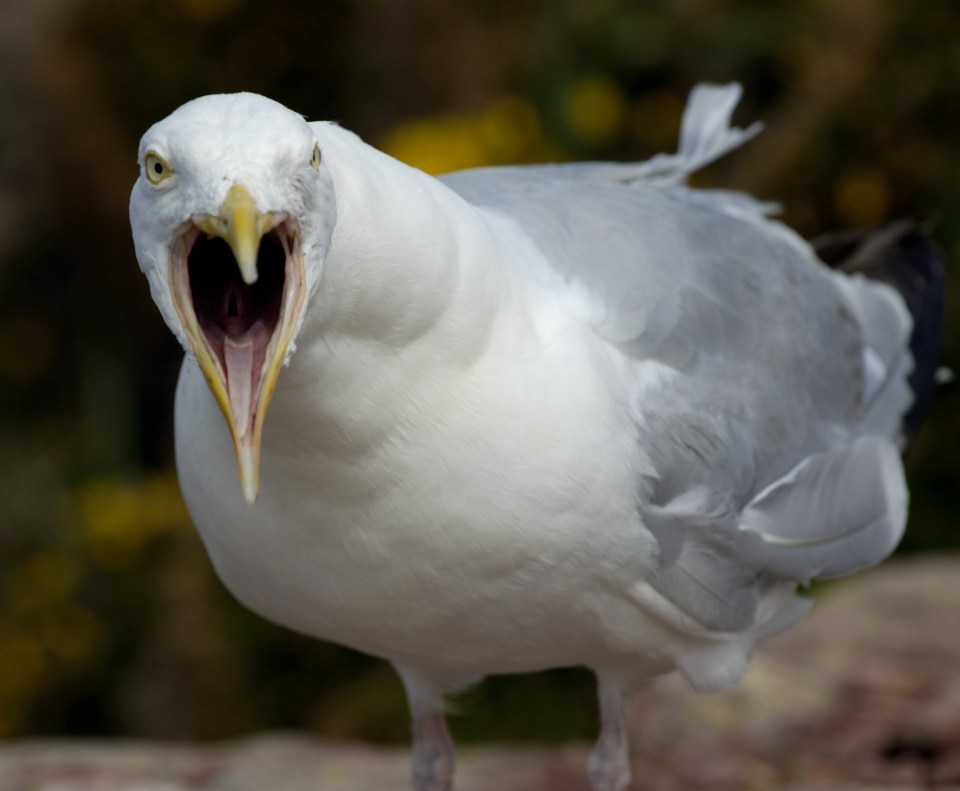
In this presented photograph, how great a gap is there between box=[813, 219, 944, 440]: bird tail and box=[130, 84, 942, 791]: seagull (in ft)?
1.04

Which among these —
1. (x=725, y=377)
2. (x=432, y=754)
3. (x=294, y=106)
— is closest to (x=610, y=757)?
(x=432, y=754)

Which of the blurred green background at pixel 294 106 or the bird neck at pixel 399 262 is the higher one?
the bird neck at pixel 399 262

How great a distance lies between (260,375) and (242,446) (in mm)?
95

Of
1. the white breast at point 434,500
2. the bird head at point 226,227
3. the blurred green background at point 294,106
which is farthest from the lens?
the blurred green background at point 294,106

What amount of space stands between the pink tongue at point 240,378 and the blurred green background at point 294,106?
2.65 metres

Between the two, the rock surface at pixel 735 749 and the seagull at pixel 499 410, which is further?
the rock surface at pixel 735 749

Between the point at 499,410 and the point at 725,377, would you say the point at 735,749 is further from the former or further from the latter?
the point at 499,410

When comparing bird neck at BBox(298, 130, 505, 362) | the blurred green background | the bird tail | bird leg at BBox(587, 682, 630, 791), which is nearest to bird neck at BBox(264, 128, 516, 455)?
bird neck at BBox(298, 130, 505, 362)

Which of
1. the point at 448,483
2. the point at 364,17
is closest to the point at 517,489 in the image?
the point at 448,483

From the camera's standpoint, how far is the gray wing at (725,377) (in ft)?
9.72

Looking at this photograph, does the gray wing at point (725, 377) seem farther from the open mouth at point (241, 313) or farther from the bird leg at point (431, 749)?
the open mouth at point (241, 313)

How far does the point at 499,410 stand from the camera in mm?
2646

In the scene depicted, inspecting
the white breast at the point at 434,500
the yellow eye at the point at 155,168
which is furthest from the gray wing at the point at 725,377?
the yellow eye at the point at 155,168

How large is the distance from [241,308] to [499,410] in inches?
23.7
